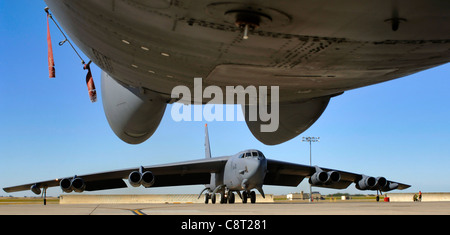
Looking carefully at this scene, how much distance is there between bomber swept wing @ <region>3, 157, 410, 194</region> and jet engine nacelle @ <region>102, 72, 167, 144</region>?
639cm

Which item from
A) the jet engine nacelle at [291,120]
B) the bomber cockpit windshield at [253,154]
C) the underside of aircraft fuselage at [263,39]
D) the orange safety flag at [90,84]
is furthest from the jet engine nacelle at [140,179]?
the underside of aircraft fuselage at [263,39]

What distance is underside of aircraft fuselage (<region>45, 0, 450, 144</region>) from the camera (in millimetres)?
4996

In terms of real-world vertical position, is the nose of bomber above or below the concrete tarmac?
above

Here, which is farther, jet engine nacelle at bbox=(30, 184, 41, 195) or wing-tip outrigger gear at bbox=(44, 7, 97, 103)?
jet engine nacelle at bbox=(30, 184, 41, 195)

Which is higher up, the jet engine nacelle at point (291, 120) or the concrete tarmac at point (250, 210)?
the jet engine nacelle at point (291, 120)

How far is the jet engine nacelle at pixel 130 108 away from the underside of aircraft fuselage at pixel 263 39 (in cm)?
254

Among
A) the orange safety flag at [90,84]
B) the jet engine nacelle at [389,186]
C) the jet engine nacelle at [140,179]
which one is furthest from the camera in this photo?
the jet engine nacelle at [389,186]

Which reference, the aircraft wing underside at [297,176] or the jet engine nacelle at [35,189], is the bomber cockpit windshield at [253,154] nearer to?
the aircraft wing underside at [297,176]

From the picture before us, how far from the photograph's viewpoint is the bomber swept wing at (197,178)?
889 inches

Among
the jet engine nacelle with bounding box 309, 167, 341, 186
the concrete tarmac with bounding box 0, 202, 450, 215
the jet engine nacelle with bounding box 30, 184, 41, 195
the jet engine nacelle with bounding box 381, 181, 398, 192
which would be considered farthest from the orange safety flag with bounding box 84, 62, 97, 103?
the jet engine nacelle with bounding box 381, 181, 398, 192

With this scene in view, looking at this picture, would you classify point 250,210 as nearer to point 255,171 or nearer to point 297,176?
point 255,171

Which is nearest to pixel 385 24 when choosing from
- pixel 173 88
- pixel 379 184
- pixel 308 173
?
pixel 173 88

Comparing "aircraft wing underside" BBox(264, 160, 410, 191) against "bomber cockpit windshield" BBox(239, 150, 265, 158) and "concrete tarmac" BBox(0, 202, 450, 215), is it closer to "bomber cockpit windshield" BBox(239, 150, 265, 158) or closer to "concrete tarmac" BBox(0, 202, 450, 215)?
"bomber cockpit windshield" BBox(239, 150, 265, 158)
